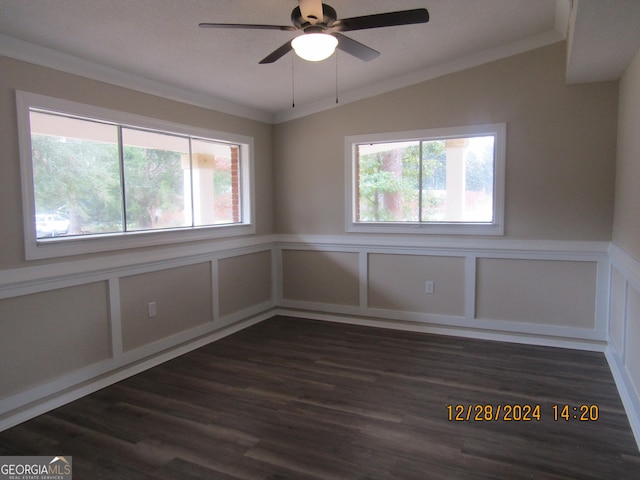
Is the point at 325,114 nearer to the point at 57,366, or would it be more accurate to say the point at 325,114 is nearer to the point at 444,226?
the point at 444,226

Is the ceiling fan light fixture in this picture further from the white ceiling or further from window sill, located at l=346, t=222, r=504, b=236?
window sill, located at l=346, t=222, r=504, b=236

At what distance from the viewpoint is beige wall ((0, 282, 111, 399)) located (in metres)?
2.67

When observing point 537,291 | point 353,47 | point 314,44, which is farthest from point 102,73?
point 537,291

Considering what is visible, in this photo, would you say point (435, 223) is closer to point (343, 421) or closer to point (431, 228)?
point (431, 228)

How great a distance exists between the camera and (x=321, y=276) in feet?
16.6

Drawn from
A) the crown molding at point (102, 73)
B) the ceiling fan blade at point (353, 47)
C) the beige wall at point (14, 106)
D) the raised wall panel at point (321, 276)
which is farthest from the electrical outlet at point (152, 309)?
the ceiling fan blade at point (353, 47)

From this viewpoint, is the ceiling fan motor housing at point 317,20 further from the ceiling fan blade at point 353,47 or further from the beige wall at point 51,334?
the beige wall at point 51,334

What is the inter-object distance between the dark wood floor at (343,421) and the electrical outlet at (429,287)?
698 mm

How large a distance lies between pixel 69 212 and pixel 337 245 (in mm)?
2712

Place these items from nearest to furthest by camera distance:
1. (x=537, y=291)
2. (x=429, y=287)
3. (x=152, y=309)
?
1. (x=152, y=309)
2. (x=537, y=291)
3. (x=429, y=287)

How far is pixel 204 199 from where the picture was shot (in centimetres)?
436

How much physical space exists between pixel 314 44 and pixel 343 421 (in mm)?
2222

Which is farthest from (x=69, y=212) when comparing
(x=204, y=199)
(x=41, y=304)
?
(x=204, y=199)

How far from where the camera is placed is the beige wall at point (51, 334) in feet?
8.77
